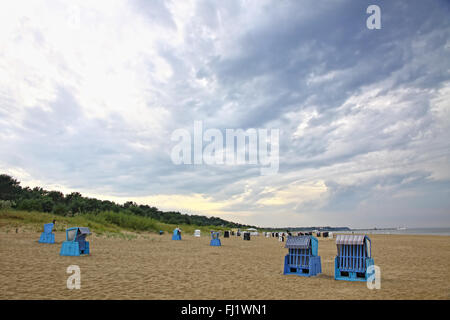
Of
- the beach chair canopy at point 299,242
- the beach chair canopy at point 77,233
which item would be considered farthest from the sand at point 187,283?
the beach chair canopy at point 77,233

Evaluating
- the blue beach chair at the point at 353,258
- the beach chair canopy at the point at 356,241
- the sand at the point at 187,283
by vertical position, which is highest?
the beach chair canopy at the point at 356,241

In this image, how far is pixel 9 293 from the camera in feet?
24.1

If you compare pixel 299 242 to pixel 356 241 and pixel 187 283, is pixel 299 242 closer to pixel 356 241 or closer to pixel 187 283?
pixel 356 241

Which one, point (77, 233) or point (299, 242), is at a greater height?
point (299, 242)

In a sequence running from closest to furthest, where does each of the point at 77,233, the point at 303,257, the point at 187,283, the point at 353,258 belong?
the point at 187,283 < the point at 353,258 < the point at 303,257 < the point at 77,233

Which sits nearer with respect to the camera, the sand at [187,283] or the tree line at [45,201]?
the sand at [187,283]

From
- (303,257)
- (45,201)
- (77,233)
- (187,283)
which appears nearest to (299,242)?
(303,257)

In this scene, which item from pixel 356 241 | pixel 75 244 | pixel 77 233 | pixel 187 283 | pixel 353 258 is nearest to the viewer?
pixel 187 283

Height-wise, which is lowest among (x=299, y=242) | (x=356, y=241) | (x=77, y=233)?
(x=77, y=233)

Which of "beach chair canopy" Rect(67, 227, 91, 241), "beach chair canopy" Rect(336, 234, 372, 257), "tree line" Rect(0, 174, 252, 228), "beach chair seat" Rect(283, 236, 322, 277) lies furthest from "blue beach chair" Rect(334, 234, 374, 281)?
"tree line" Rect(0, 174, 252, 228)

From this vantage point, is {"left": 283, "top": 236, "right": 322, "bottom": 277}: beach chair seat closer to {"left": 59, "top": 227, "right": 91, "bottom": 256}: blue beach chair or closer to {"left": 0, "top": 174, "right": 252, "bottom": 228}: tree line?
{"left": 59, "top": 227, "right": 91, "bottom": 256}: blue beach chair

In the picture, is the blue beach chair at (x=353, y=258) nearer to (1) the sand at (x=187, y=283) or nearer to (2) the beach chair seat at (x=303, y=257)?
(1) the sand at (x=187, y=283)

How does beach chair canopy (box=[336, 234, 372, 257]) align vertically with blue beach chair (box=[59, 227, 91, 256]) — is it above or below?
above
